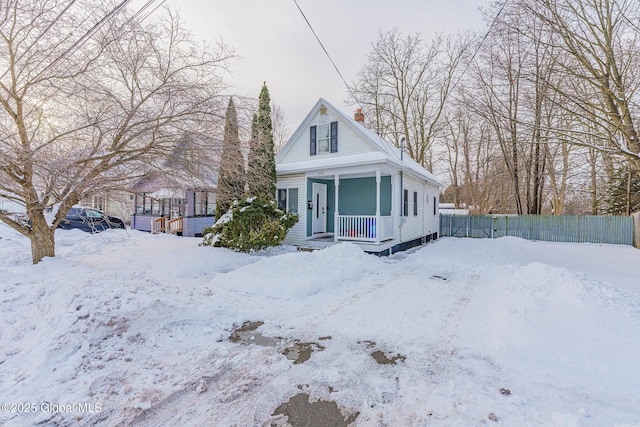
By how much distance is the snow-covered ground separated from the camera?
8.00ft

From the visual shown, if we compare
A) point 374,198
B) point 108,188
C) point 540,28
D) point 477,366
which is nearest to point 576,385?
point 477,366

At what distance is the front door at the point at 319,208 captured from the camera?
1209 cm

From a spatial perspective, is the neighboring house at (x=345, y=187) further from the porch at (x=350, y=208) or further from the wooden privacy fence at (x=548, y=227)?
the wooden privacy fence at (x=548, y=227)

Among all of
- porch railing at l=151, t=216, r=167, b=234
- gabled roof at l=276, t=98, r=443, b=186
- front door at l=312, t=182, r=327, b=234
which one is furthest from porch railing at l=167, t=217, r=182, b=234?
front door at l=312, t=182, r=327, b=234

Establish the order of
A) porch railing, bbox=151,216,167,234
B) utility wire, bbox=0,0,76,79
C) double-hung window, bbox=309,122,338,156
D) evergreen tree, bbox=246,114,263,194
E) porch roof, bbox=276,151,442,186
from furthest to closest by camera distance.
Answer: porch railing, bbox=151,216,167,234
double-hung window, bbox=309,122,338,156
porch roof, bbox=276,151,442,186
evergreen tree, bbox=246,114,263,194
utility wire, bbox=0,0,76,79

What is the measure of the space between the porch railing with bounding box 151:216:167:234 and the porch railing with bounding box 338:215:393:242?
11.7 meters

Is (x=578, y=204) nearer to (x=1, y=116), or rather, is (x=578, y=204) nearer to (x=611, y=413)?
(x=611, y=413)

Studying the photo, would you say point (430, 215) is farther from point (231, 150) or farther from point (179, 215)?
point (179, 215)

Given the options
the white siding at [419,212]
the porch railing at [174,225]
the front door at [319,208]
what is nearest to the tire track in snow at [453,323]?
the white siding at [419,212]

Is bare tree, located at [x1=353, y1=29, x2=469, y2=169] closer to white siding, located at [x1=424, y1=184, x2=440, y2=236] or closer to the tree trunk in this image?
white siding, located at [x1=424, y1=184, x2=440, y2=236]

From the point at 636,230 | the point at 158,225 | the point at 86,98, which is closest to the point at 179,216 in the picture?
the point at 158,225

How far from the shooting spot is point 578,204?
23.7m

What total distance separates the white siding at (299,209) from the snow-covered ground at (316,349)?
16.6 ft

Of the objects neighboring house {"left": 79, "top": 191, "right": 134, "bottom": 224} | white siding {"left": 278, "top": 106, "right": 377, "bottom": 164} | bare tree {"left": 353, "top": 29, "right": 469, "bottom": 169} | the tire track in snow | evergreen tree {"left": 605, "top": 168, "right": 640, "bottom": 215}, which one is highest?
bare tree {"left": 353, "top": 29, "right": 469, "bottom": 169}
